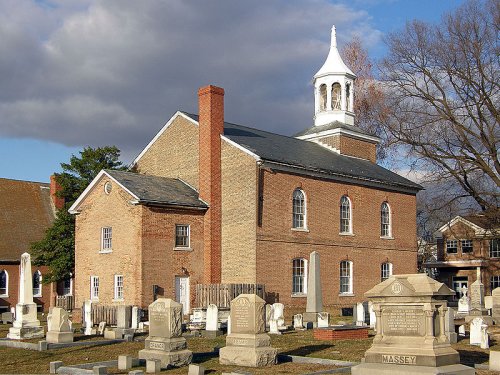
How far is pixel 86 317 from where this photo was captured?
81.5 ft

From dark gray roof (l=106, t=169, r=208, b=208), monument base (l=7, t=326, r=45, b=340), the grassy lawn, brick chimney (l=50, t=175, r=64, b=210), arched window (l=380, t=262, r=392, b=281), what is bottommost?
the grassy lawn

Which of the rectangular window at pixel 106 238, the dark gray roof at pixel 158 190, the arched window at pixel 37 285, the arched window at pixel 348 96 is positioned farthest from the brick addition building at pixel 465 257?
the arched window at pixel 37 285

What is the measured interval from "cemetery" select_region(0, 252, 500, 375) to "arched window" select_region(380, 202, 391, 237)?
38.6 feet

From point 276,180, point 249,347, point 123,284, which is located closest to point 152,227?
point 123,284

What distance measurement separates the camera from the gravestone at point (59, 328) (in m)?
21.6

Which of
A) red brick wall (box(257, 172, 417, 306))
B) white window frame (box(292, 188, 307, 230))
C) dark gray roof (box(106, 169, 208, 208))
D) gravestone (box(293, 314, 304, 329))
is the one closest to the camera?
gravestone (box(293, 314, 304, 329))

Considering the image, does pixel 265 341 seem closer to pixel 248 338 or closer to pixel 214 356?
pixel 248 338

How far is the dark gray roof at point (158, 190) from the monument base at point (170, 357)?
14.5 m

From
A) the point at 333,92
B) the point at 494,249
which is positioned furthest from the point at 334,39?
the point at 494,249

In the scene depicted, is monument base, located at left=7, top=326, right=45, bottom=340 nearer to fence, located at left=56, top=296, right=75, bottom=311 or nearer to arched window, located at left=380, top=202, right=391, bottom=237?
fence, located at left=56, top=296, right=75, bottom=311

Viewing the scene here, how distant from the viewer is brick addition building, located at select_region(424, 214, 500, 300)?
5159 cm

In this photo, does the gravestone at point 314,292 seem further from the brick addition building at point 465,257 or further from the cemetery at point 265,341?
the brick addition building at point 465,257

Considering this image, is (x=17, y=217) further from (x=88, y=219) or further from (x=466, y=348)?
(x=466, y=348)

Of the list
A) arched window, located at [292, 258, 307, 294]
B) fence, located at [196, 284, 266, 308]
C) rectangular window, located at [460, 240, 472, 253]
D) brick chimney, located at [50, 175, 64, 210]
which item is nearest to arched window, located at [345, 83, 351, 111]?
arched window, located at [292, 258, 307, 294]
